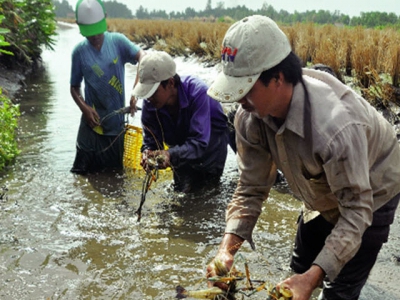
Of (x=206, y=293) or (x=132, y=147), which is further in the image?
(x=132, y=147)

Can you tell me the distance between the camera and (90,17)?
18.6 feet

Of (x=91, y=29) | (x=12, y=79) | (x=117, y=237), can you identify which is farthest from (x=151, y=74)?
(x=12, y=79)

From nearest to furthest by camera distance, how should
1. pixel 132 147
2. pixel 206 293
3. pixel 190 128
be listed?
pixel 206 293, pixel 190 128, pixel 132 147

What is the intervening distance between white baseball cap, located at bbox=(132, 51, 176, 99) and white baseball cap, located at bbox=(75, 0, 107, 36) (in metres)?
1.61

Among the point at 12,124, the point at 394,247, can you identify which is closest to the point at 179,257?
the point at 394,247

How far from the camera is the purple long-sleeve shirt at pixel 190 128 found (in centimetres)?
471

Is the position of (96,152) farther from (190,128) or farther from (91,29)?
(190,128)

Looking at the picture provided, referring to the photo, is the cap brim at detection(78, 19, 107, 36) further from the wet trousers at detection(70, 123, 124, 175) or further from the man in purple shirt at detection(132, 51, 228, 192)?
the man in purple shirt at detection(132, 51, 228, 192)

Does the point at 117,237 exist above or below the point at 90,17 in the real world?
below

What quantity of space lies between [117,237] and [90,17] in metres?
2.75

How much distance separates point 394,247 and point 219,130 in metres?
2.18

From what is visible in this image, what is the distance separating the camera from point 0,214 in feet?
15.9

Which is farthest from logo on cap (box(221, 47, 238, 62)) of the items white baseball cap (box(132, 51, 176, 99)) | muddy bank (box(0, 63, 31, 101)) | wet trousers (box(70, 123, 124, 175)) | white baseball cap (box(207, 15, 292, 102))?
muddy bank (box(0, 63, 31, 101))

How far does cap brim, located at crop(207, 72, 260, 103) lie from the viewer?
2.09 metres
